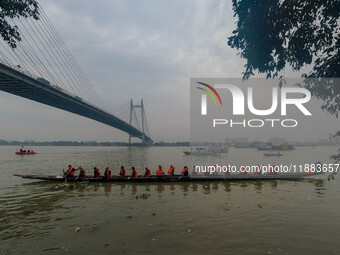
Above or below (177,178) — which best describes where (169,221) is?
below

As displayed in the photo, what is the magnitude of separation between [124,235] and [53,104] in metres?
50.5

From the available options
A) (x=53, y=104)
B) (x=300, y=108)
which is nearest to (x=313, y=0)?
(x=300, y=108)

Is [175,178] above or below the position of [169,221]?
above

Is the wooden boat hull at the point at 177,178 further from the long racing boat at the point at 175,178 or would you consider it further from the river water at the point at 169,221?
the river water at the point at 169,221

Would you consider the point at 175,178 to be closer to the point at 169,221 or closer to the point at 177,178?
the point at 177,178

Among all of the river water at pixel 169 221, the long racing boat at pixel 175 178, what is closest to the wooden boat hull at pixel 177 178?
the long racing boat at pixel 175 178

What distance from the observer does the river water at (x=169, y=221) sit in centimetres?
754

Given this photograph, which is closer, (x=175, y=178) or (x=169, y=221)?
(x=169, y=221)

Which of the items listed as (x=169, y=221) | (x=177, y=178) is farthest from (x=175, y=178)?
(x=169, y=221)

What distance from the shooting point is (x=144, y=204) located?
1266 centimetres

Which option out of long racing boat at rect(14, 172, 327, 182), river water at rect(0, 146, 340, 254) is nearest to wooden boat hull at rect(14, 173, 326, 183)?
long racing boat at rect(14, 172, 327, 182)

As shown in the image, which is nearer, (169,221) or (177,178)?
(169,221)

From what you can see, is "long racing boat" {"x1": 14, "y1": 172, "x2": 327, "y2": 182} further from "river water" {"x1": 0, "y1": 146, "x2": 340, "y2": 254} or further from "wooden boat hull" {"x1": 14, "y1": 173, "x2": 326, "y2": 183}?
"river water" {"x1": 0, "y1": 146, "x2": 340, "y2": 254}

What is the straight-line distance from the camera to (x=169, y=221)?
9867 mm
